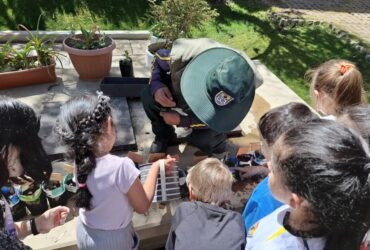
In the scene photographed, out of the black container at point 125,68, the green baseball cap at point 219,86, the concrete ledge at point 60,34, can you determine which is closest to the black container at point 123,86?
the black container at point 125,68

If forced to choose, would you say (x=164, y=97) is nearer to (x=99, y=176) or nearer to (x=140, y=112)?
(x=140, y=112)

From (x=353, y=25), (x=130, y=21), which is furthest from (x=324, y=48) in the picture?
(x=130, y=21)

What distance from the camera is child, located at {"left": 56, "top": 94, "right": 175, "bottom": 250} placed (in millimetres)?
1648

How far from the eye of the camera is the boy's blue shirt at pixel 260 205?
1821 mm

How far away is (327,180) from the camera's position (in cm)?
114

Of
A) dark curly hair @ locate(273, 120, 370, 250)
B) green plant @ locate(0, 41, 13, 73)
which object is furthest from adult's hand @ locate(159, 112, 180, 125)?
green plant @ locate(0, 41, 13, 73)

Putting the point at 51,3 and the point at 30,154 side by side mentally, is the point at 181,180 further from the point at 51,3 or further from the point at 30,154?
the point at 51,3

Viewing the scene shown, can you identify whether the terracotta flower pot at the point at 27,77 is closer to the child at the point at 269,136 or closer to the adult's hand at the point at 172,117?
the adult's hand at the point at 172,117

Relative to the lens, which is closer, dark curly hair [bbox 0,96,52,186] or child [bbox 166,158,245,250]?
dark curly hair [bbox 0,96,52,186]

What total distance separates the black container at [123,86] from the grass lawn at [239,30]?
5.84 ft

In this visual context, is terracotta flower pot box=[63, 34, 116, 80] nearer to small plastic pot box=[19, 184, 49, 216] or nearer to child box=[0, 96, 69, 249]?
small plastic pot box=[19, 184, 49, 216]

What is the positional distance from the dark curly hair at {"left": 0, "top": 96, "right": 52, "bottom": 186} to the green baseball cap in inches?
39.0

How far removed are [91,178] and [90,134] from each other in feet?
0.75

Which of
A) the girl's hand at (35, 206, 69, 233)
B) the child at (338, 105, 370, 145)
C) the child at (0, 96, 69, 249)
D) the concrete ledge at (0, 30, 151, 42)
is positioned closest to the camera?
the child at (0, 96, 69, 249)
